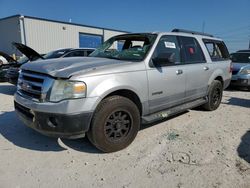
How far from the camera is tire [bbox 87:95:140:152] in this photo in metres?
3.30

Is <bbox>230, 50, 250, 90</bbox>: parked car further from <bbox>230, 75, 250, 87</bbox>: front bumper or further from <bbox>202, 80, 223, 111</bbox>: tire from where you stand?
<bbox>202, 80, 223, 111</bbox>: tire

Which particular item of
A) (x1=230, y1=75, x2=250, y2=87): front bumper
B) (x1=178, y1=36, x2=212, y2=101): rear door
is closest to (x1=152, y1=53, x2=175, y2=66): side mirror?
(x1=178, y1=36, x2=212, y2=101): rear door

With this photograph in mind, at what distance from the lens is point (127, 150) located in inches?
145

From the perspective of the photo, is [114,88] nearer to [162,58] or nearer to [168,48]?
[162,58]

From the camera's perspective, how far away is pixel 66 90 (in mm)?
3061

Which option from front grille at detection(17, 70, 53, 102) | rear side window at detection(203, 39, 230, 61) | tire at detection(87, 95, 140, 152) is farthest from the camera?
rear side window at detection(203, 39, 230, 61)

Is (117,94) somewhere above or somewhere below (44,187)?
above

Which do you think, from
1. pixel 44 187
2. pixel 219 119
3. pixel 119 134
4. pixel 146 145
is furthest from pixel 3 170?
pixel 219 119

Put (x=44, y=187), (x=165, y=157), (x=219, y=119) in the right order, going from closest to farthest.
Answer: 1. (x=44, y=187)
2. (x=165, y=157)
3. (x=219, y=119)

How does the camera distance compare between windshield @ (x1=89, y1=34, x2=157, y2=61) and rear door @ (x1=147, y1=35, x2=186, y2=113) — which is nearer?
rear door @ (x1=147, y1=35, x2=186, y2=113)

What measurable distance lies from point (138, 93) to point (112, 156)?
1054mm

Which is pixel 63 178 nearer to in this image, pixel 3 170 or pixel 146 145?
pixel 3 170

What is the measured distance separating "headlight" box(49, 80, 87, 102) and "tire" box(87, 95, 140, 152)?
376 mm

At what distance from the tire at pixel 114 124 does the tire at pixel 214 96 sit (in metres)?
2.67
